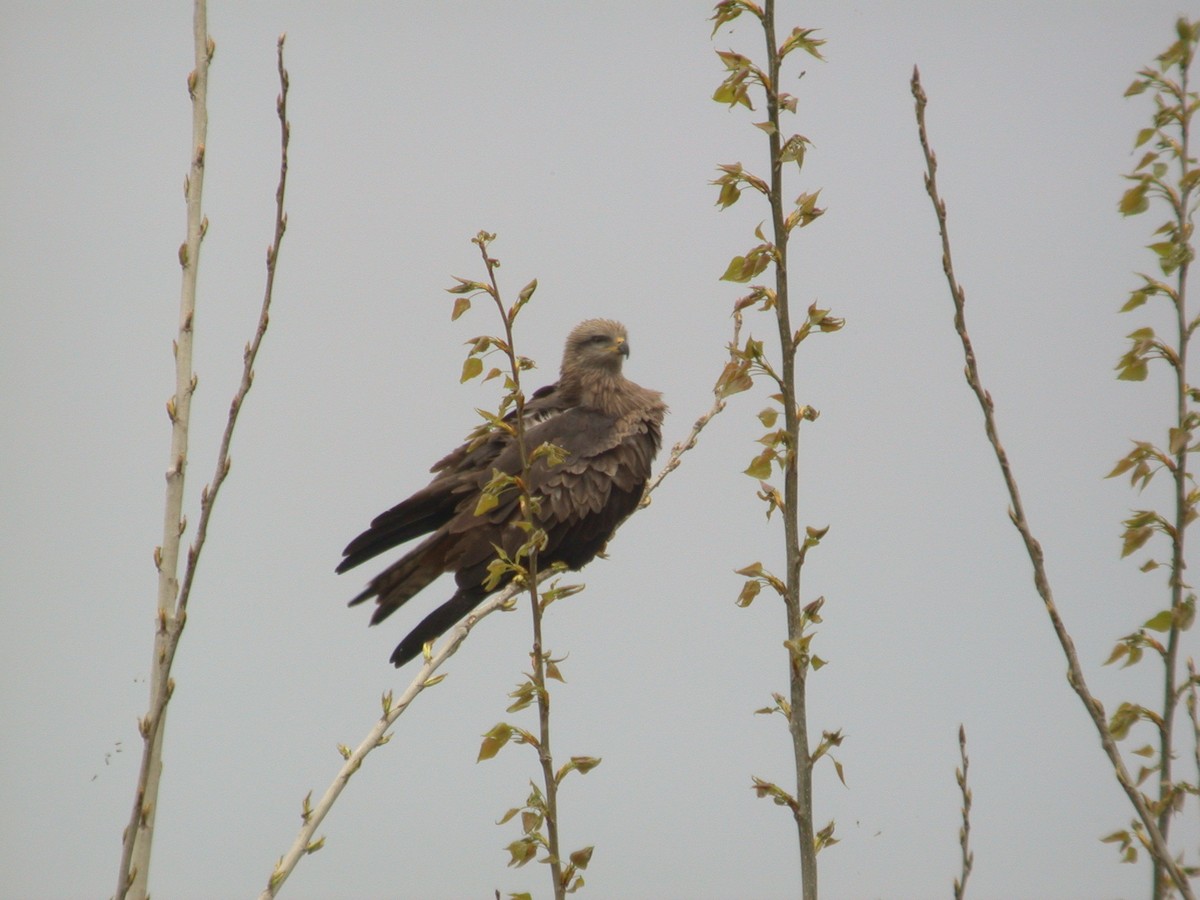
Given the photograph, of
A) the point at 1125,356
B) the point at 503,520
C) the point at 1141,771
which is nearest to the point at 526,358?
the point at 1125,356

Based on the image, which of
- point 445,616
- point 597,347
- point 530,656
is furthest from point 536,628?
point 597,347

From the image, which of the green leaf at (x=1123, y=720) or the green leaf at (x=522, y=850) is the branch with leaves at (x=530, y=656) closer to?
the green leaf at (x=522, y=850)

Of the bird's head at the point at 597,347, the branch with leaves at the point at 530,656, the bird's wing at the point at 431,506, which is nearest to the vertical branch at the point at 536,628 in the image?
the branch with leaves at the point at 530,656

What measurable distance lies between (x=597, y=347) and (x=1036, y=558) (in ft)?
16.3

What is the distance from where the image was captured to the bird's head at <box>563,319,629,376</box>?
6.88 metres

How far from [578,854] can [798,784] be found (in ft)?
1.84

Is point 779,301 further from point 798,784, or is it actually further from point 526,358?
point 798,784

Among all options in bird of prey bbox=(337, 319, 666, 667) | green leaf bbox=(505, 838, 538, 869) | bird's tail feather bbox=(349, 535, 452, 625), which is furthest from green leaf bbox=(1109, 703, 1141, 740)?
bird's tail feather bbox=(349, 535, 452, 625)

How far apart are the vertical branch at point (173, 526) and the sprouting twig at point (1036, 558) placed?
1.35m

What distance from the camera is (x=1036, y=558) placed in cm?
206

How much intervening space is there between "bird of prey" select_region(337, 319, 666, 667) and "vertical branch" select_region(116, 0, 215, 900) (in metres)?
2.82

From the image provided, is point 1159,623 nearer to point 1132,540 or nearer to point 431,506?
point 1132,540

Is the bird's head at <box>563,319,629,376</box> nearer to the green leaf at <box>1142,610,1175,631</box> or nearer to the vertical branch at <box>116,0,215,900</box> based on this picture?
the vertical branch at <box>116,0,215,900</box>

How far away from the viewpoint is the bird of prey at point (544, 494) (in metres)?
5.55
